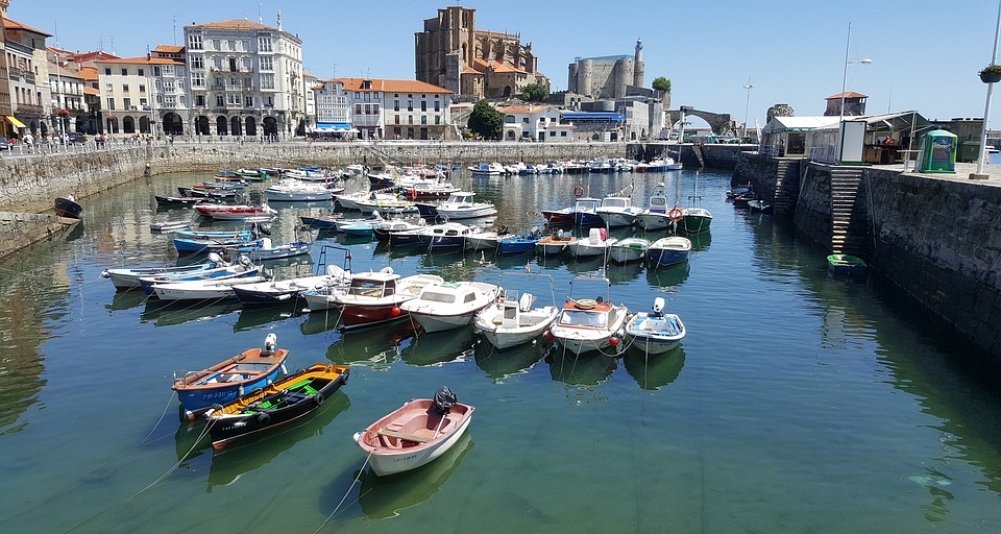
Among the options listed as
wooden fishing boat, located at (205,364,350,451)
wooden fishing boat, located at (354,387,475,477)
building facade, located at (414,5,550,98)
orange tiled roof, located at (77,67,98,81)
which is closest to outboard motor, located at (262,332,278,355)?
wooden fishing boat, located at (205,364,350,451)

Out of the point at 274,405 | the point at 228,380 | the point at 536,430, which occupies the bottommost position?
the point at 536,430

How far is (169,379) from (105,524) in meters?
6.70

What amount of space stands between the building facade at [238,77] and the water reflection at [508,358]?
3112 inches

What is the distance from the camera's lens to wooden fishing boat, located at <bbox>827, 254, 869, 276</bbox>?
30562mm

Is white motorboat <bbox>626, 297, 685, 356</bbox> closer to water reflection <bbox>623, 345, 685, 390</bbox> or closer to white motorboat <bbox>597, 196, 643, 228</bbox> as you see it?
water reflection <bbox>623, 345, 685, 390</bbox>

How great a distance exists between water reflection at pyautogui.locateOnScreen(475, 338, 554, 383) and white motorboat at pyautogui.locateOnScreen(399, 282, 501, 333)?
1.08 m

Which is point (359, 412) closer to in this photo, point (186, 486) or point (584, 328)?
point (186, 486)

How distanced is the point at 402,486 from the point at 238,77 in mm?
93714

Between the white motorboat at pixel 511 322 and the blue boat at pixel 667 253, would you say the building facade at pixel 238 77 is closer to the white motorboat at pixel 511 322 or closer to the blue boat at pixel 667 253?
the blue boat at pixel 667 253

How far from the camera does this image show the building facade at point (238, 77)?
93.4 m

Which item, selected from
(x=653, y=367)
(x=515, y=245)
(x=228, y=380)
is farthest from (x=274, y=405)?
(x=515, y=245)

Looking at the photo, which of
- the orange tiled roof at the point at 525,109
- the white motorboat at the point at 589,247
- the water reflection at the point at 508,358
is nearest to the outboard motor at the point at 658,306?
the water reflection at the point at 508,358

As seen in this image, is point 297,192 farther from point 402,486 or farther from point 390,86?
point 390,86

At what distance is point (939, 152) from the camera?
3072cm
